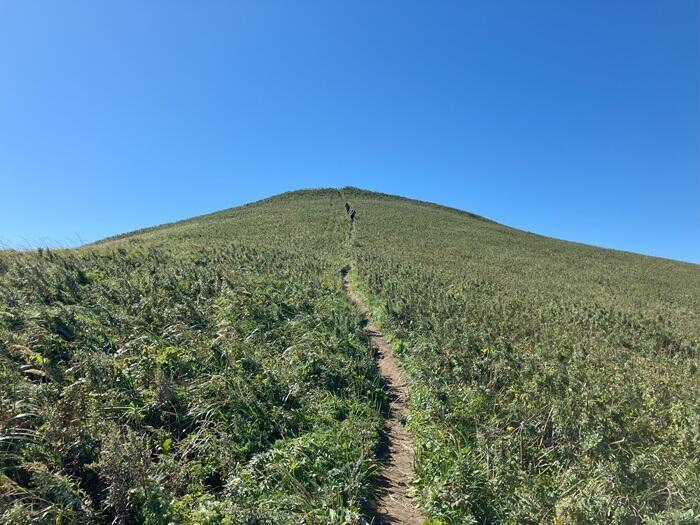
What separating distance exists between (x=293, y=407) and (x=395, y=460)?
1954mm

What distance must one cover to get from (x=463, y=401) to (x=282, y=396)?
3.41 meters

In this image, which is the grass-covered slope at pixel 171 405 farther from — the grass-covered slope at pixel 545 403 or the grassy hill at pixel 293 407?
the grass-covered slope at pixel 545 403

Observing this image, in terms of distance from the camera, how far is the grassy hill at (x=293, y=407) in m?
4.31

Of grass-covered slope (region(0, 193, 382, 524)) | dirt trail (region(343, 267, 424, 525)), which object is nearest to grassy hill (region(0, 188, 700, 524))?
grass-covered slope (region(0, 193, 382, 524))

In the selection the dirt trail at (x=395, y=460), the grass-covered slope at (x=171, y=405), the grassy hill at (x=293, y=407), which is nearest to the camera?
the grass-covered slope at (x=171, y=405)

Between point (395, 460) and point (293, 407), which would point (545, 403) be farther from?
point (293, 407)

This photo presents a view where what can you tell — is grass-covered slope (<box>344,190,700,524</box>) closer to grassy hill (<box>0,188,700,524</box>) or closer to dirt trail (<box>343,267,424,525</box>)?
grassy hill (<box>0,188,700,524</box>)

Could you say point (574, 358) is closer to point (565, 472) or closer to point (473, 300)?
point (565, 472)

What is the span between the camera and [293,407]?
22.1ft

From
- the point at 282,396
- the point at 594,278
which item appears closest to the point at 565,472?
the point at 282,396

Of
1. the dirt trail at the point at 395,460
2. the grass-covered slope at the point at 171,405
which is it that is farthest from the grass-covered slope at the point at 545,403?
the grass-covered slope at the point at 171,405

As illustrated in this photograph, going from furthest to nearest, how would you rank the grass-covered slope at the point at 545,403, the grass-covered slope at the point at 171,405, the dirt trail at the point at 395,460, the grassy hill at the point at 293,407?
the dirt trail at the point at 395,460
the grass-covered slope at the point at 545,403
the grassy hill at the point at 293,407
the grass-covered slope at the point at 171,405

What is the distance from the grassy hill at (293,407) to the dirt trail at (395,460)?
0.26 m

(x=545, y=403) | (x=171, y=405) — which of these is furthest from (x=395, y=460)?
(x=171, y=405)
